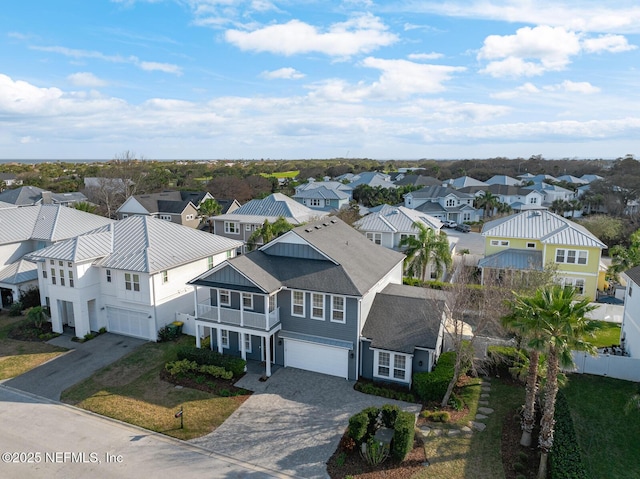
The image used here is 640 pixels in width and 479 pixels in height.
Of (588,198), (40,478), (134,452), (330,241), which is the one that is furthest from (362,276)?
(588,198)

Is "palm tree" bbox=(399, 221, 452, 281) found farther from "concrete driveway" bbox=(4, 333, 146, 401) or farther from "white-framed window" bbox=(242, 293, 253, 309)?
"concrete driveway" bbox=(4, 333, 146, 401)

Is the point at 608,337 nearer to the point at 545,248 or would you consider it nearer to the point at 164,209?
the point at 545,248

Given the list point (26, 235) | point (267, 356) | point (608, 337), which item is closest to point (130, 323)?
point (267, 356)

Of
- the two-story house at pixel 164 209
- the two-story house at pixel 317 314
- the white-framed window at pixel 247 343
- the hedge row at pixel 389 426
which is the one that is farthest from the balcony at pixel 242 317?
the two-story house at pixel 164 209

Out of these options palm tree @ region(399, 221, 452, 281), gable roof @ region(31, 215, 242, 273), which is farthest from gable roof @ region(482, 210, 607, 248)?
gable roof @ region(31, 215, 242, 273)

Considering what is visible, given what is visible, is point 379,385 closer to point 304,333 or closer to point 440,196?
point 304,333

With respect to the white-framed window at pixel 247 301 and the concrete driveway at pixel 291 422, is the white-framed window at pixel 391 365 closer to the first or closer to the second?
the concrete driveway at pixel 291 422
